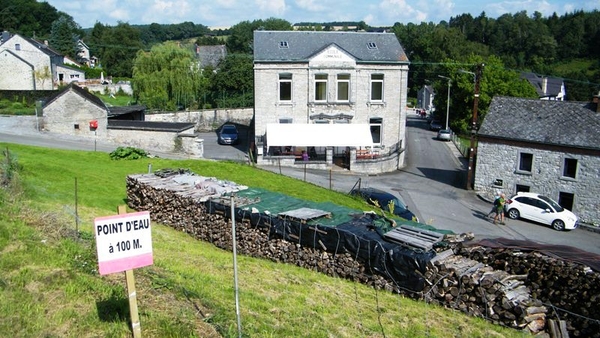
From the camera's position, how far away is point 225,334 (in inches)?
344

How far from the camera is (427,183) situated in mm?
37750

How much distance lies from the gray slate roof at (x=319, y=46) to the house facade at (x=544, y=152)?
10.4 meters

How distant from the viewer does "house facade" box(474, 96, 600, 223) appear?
104ft

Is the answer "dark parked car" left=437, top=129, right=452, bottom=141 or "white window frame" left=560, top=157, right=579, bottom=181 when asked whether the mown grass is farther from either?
"dark parked car" left=437, top=129, right=452, bottom=141

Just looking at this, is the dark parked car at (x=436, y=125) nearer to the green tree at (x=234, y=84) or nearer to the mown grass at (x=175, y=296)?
the green tree at (x=234, y=84)

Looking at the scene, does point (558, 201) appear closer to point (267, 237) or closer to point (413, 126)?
point (267, 237)

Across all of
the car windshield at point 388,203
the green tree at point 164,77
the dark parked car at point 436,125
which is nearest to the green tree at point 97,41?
the green tree at point 164,77

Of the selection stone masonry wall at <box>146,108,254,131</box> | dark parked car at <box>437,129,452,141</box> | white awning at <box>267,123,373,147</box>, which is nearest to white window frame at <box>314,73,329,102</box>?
white awning at <box>267,123,373,147</box>

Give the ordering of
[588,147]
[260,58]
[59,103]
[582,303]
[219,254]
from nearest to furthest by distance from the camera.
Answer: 1. [582,303]
2. [219,254]
3. [588,147]
4. [59,103]
5. [260,58]

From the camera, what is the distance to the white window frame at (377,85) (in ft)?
141

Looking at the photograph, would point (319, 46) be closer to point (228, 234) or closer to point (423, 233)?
point (228, 234)

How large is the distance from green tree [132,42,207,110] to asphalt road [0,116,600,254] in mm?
9399

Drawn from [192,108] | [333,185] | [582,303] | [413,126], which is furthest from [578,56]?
[582,303]

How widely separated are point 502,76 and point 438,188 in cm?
3167
